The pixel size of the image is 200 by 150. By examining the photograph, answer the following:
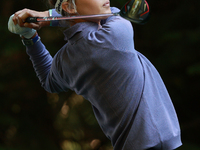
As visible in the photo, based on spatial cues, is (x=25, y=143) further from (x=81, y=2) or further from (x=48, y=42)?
(x=81, y=2)

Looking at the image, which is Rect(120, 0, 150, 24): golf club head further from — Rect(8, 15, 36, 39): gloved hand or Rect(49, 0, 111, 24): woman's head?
Rect(8, 15, 36, 39): gloved hand

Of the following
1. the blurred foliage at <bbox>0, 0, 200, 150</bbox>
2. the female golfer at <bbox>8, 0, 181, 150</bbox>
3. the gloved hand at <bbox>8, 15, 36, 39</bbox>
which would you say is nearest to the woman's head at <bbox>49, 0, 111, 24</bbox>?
the female golfer at <bbox>8, 0, 181, 150</bbox>

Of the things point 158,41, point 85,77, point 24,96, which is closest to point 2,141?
point 24,96

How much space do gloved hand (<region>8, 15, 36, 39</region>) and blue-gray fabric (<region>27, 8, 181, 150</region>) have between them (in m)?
0.17

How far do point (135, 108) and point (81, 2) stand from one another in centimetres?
29

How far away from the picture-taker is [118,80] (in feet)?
2.15

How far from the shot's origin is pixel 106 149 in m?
1.60

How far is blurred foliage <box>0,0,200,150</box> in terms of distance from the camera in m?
1.29

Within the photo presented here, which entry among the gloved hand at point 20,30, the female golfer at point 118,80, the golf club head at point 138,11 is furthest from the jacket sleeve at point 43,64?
the golf club head at point 138,11

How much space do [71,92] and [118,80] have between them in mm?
1002

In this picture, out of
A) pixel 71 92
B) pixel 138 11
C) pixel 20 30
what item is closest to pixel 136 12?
pixel 138 11

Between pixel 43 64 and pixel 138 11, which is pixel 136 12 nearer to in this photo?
pixel 138 11

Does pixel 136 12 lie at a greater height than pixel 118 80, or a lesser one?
greater

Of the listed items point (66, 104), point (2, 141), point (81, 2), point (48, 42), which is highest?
point (81, 2)
